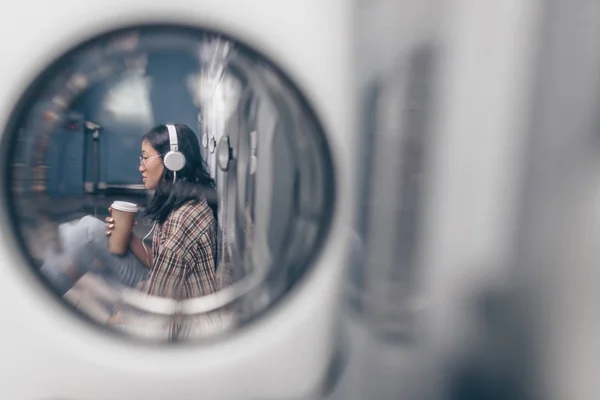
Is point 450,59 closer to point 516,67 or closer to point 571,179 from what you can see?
point 516,67

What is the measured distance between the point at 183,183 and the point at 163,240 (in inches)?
3.2

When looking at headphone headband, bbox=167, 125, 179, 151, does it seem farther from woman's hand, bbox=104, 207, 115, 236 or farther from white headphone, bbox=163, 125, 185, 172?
woman's hand, bbox=104, 207, 115, 236

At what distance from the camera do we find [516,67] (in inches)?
22.5

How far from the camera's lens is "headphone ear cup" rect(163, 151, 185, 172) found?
0.60 metres

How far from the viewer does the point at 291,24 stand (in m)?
0.57

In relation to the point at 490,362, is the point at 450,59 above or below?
above

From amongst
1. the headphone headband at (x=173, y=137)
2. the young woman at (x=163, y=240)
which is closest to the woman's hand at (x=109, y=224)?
the young woman at (x=163, y=240)

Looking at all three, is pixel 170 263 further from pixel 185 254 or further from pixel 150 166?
pixel 150 166

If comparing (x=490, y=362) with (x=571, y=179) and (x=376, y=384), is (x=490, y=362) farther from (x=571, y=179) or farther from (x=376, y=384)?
Result: (x=571, y=179)

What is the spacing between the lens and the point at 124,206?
2.00ft

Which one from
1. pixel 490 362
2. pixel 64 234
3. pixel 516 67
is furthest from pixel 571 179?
pixel 64 234

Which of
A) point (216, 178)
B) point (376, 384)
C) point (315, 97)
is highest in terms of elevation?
point (315, 97)

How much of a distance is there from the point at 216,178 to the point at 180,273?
13 centimetres

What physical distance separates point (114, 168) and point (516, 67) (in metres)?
0.49
